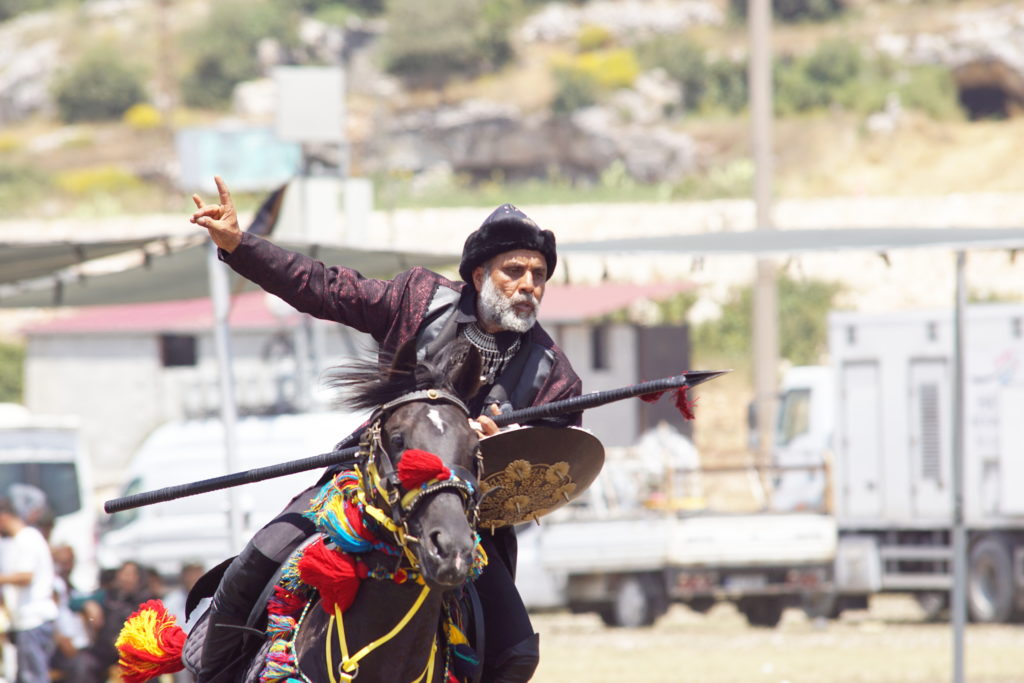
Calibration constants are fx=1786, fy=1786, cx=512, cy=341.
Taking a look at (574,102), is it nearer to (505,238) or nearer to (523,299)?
(505,238)

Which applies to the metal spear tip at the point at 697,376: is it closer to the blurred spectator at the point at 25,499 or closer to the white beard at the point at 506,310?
the white beard at the point at 506,310

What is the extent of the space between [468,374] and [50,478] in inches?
679

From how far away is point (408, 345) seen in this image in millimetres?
5184

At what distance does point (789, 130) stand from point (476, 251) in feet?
195

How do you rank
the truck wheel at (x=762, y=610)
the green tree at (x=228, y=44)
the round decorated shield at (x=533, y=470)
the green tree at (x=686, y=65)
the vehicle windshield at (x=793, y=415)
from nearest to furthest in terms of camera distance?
the round decorated shield at (x=533, y=470) → the truck wheel at (x=762, y=610) → the vehicle windshield at (x=793, y=415) → the green tree at (x=686, y=65) → the green tree at (x=228, y=44)

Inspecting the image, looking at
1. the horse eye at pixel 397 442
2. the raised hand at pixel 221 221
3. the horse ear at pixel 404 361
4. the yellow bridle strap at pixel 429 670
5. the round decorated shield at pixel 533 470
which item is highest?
the raised hand at pixel 221 221

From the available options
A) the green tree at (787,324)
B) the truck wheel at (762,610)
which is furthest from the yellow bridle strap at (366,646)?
the green tree at (787,324)

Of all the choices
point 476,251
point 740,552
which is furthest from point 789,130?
point 476,251

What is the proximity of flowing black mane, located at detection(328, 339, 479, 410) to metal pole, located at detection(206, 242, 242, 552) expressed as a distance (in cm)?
606

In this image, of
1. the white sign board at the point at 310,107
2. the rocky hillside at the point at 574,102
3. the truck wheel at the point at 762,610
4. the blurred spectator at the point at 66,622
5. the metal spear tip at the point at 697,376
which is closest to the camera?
the metal spear tip at the point at 697,376

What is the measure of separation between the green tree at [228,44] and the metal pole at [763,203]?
5987 cm

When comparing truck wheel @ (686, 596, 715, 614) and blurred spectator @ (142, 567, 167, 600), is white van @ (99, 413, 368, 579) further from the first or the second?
blurred spectator @ (142, 567, 167, 600)

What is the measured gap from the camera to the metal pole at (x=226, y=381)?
11336 millimetres

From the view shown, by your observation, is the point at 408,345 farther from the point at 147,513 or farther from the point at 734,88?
the point at 734,88
